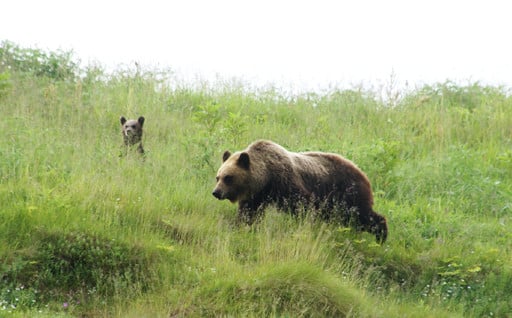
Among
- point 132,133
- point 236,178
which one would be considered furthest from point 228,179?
point 132,133

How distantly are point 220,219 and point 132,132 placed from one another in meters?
3.23

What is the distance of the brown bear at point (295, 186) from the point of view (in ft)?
28.8

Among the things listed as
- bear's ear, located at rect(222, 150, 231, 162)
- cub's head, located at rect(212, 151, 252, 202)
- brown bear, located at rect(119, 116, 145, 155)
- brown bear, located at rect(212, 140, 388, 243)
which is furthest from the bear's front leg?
brown bear, located at rect(119, 116, 145, 155)

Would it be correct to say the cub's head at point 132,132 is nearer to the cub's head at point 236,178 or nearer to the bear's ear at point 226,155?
the bear's ear at point 226,155

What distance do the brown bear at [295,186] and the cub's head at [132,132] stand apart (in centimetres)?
263

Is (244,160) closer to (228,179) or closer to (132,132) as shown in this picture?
(228,179)

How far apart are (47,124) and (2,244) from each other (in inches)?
198

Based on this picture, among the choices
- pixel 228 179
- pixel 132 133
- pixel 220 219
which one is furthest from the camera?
pixel 132 133

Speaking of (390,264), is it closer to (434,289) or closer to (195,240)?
(434,289)

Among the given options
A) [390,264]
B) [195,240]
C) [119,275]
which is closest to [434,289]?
[390,264]

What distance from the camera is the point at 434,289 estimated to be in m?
8.30

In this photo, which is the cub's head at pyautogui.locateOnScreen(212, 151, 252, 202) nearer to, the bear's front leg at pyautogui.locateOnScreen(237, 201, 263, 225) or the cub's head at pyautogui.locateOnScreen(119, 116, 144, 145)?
the bear's front leg at pyautogui.locateOnScreen(237, 201, 263, 225)

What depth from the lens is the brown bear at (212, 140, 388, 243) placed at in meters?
8.77

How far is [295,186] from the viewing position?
8898 millimetres
